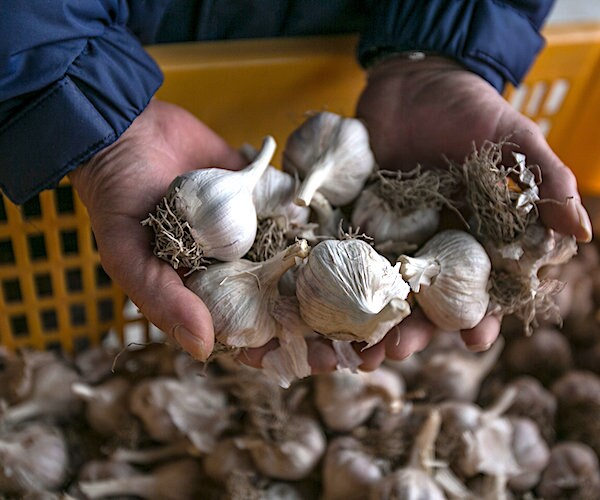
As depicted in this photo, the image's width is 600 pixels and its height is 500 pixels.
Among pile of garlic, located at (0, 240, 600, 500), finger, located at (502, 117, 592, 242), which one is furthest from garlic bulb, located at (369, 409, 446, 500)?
finger, located at (502, 117, 592, 242)

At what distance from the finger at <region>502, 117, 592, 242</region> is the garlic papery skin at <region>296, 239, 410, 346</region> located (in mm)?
175

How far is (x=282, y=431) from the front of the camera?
0.85 metres

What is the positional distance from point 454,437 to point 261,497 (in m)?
0.24

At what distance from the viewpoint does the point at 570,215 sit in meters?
0.67

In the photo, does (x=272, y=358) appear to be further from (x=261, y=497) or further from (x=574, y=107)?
(x=574, y=107)

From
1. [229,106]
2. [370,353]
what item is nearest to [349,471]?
[370,353]

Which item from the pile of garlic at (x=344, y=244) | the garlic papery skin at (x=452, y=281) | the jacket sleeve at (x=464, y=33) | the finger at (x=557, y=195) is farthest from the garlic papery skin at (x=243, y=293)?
the jacket sleeve at (x=464, y=33)

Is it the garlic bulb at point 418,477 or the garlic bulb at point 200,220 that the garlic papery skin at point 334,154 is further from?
the garlic bulb at point 418,477

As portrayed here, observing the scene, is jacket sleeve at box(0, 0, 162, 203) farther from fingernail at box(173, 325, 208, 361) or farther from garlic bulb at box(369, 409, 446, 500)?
garlic bulb at box(369, 409, 446, 500)

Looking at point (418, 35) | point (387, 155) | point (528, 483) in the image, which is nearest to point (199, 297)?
point (387, 155)

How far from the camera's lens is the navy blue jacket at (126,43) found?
0.64 metres

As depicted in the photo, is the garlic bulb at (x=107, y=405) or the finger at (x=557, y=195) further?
the garlic bulb at (x=107, y=405)

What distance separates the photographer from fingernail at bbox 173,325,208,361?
562 mm

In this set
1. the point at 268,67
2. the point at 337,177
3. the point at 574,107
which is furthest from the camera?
the point at 574,107
